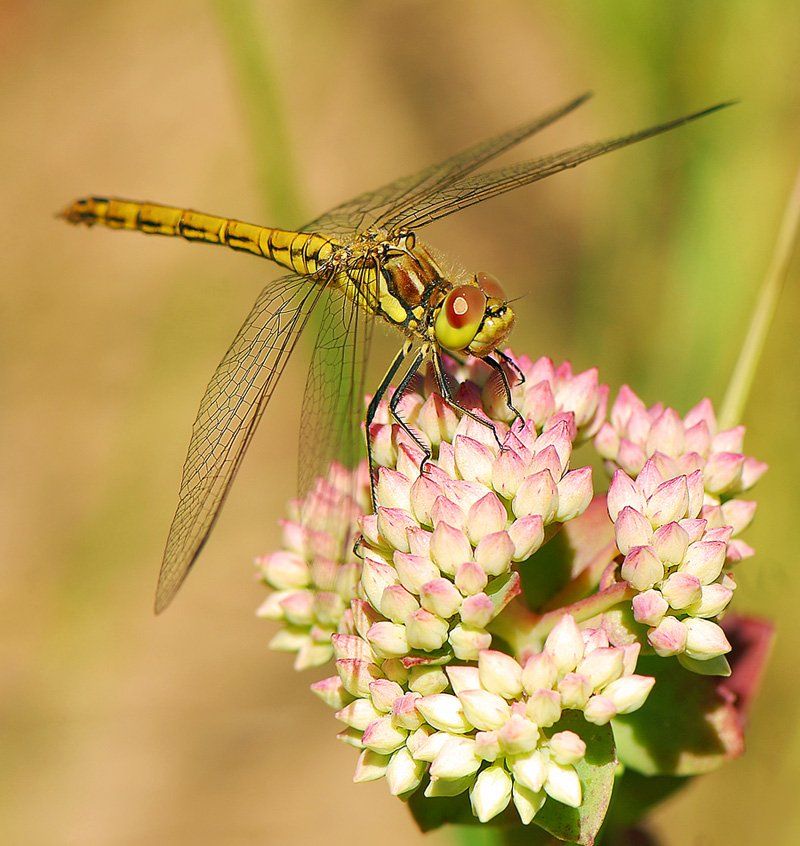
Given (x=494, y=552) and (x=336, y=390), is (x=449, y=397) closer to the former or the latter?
(x=336, y=390)

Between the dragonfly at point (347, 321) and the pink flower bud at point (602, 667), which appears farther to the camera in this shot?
the dragonfly at point (347, 321)

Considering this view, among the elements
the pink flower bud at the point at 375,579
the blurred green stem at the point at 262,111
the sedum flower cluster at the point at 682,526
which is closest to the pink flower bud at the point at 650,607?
the sedum flower cluster at the point at 682,526

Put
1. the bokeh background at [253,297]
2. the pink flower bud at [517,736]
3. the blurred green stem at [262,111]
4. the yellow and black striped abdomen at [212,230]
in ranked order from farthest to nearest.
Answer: the bokeh background at [253,297], the blurred green stem at [262,111], the yellow and black striped abdomen at [212,230], the pink flower bud at [517,736]

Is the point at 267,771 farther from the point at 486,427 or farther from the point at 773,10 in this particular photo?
the point at 773,10

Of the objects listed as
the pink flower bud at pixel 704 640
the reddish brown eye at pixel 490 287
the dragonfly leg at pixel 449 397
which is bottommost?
the pink flower bud at pixel 704 640

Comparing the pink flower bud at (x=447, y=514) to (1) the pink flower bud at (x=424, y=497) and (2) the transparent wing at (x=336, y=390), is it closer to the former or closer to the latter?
(1) the pink flower bud at (x=424, y=497)

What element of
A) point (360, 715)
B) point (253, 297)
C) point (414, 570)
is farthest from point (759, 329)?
point (253, 297)

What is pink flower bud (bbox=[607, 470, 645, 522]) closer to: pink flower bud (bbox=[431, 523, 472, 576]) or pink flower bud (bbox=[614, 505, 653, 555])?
pink flower bud (bbox=[614, 505, 653, 555])

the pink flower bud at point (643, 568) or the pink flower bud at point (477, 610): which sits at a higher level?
the pink flower bud at point (643, 568)
